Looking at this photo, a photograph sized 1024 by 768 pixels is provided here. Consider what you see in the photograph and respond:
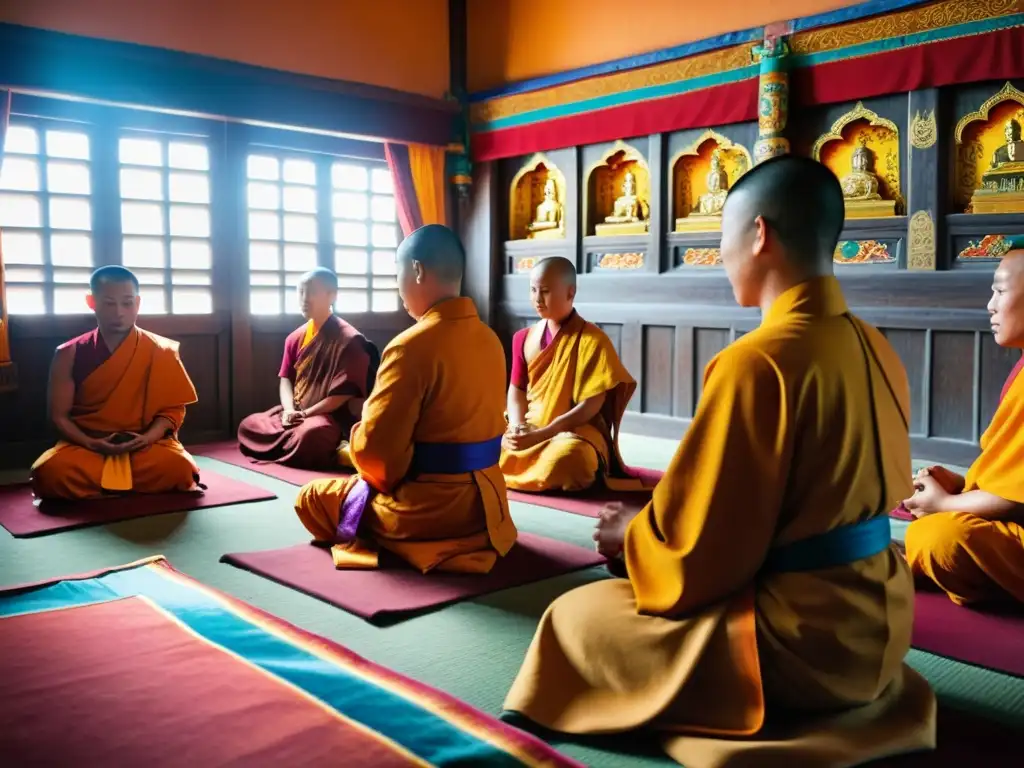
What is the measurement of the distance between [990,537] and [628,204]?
527 cm

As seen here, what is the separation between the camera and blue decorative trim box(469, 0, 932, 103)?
634cm

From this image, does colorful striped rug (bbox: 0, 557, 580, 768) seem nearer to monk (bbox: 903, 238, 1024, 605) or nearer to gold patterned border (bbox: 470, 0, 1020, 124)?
monk (bbox: 903, 238, 1024, 605)

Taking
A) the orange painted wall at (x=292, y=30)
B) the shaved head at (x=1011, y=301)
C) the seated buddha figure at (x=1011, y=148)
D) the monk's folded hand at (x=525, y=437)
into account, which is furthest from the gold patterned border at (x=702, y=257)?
the shaved head at (x=1011, y=301)

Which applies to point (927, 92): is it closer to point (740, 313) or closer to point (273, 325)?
point (740, 313)

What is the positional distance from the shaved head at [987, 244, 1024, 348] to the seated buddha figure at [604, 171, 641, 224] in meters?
4.66

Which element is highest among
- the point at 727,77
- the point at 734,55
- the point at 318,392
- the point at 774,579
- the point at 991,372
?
the point at 734,55

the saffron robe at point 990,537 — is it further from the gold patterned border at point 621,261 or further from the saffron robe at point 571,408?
the gold patterned border at point 621,261

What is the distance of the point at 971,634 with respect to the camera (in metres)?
3.06

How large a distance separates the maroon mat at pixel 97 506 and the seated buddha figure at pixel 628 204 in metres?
4.13

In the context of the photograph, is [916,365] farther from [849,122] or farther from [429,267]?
[429,267]

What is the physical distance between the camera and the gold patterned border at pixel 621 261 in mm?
7988

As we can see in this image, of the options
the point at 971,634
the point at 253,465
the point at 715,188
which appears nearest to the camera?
the point at 971,634

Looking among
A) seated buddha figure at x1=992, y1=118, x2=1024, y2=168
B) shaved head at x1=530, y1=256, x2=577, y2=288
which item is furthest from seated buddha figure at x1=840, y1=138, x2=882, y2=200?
shaved head at x1=530, y1=256, x2=577, y2=288

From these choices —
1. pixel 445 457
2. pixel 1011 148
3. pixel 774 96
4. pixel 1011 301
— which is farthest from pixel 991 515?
pixel 774 96
